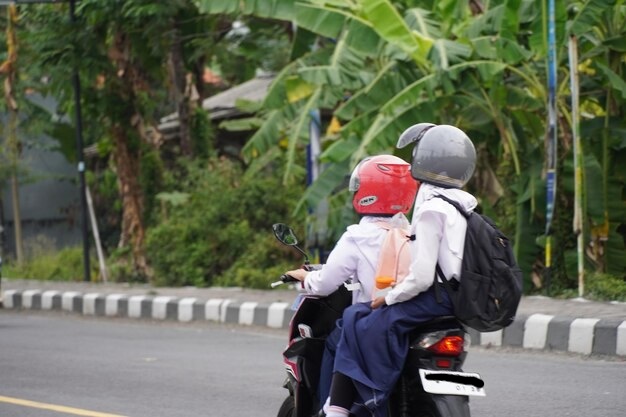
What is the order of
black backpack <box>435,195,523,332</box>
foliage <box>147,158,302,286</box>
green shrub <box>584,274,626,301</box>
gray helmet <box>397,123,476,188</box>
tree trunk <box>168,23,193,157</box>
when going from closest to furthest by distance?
1. black backpack <box>435,195,523,332</box>
2. gray helmet <box>397,123,476,188</box>
3. green shrub <box>584,274,626,301</box>
4. foliage <box>147,158,302,286</box>
5. tree trunk <box>168,23,193,157</box>

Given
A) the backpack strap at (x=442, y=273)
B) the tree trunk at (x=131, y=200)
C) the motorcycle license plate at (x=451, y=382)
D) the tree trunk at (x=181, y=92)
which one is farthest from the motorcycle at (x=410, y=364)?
the tree trunk at (x=181, y=92)

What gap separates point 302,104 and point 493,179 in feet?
8.70

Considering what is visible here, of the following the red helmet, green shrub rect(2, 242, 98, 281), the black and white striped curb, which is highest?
the red helmet

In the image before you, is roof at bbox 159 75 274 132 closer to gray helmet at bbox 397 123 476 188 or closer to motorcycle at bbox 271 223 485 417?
motorcycle at bbox 271 223 485 417

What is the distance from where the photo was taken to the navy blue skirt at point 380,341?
181 inches

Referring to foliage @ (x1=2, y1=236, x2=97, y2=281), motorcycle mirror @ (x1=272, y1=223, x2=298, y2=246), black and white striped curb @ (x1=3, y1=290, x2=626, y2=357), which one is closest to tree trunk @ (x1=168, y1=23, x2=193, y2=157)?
foliage @ (x1=2, y1=236, x2=97, y2=281)

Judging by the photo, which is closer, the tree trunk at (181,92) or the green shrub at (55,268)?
the tree trunk at (181,92)

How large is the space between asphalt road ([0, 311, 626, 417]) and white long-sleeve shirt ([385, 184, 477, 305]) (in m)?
2.63

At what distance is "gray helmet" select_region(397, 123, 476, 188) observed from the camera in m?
4.67

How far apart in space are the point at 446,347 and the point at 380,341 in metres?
0.26

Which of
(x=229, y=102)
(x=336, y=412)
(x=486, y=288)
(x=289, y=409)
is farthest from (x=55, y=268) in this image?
(x=486, y=288)

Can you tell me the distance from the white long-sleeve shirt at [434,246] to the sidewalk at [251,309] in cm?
532

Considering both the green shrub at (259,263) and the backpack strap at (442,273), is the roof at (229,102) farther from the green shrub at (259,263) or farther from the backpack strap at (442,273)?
the backpack strap at (442,273)

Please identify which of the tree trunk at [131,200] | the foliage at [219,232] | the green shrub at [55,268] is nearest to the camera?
the foliage at [219,232]
